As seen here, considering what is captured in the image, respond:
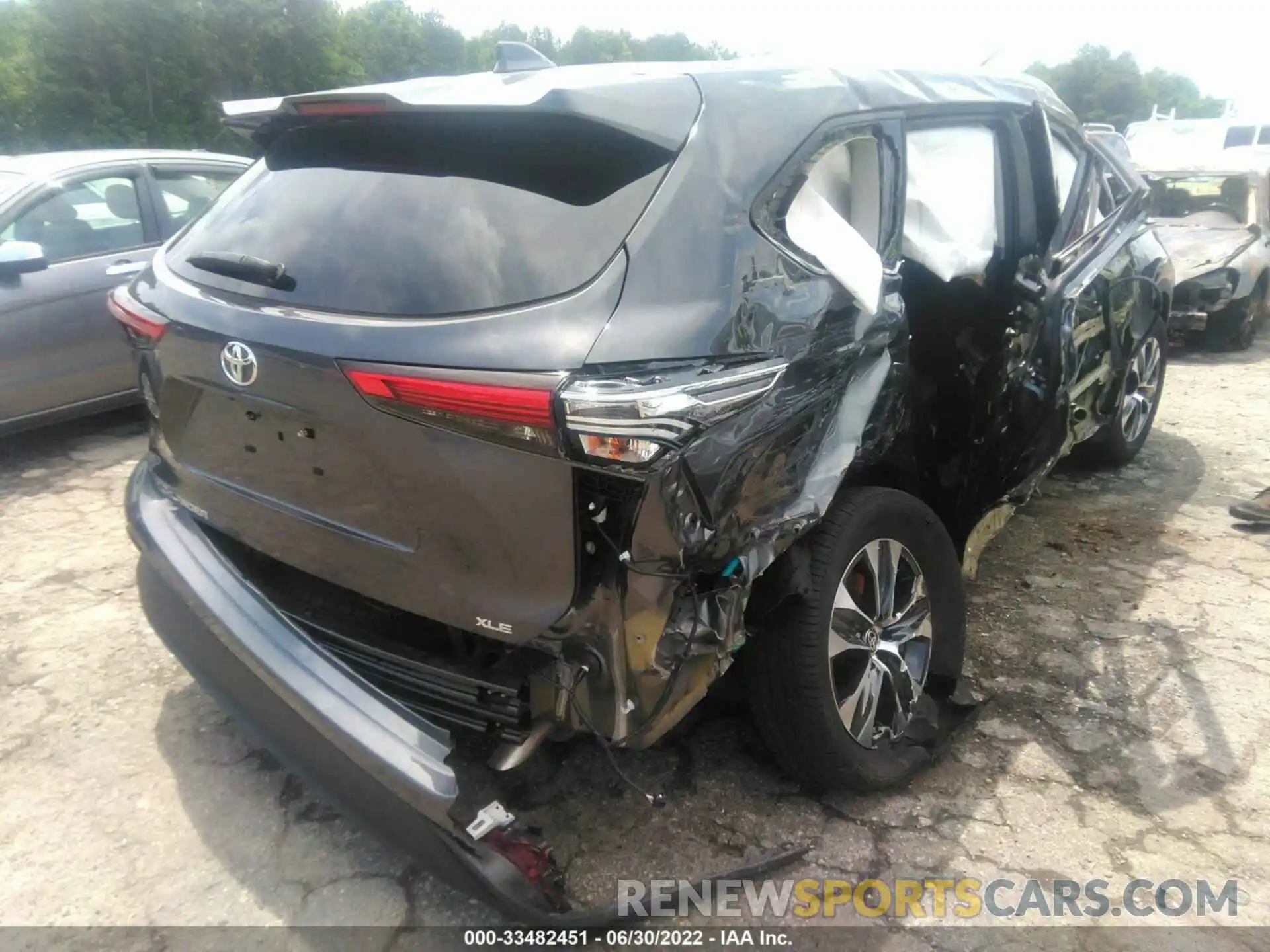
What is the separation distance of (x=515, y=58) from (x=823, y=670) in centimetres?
197

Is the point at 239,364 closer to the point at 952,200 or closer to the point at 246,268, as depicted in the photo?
the point at 246,268

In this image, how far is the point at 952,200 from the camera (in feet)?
9.87

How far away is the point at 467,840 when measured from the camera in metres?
1.94

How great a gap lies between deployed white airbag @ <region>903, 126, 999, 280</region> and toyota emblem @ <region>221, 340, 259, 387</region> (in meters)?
1.84

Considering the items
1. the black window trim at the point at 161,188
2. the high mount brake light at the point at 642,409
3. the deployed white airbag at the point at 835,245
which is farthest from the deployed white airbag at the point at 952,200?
the black window trim at the point at 161,188

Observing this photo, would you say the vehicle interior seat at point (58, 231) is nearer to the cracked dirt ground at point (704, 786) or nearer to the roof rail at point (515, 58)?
the cracked dirt ground at point (704, 786)

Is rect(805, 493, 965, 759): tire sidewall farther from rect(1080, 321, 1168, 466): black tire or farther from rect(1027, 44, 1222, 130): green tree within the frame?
rect(1027, 44, 1222, 130): green tree

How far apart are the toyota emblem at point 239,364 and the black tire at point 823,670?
1338 mm

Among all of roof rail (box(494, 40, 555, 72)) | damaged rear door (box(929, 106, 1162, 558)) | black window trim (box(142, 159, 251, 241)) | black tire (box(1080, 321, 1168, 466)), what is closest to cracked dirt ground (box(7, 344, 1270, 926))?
damaged rear door (box(929, 106, 1162, 558))

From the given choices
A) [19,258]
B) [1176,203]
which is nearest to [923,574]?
[19,258]

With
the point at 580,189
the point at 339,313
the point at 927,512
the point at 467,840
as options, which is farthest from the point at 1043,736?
the point at 339,313

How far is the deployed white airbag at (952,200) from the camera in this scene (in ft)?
9.40

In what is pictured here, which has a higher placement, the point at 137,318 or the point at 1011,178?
the point at 1011,178

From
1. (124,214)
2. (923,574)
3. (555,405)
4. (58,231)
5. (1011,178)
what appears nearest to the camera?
(555,405)
